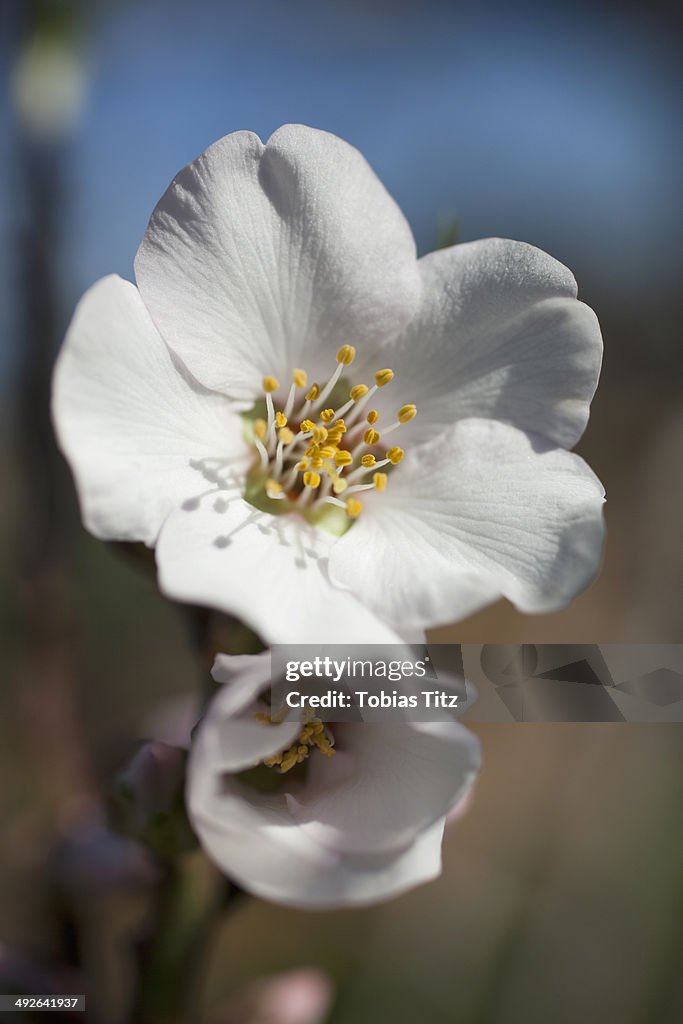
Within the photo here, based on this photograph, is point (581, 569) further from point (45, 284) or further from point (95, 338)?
point (45, 284)

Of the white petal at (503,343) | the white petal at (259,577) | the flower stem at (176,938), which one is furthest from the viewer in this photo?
the flower stem at (176,938)

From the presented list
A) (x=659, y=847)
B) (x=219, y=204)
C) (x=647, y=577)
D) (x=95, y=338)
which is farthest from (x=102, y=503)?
(x=659, y=847)

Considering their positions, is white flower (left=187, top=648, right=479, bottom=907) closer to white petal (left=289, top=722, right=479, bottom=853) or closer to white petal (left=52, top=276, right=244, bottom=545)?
white petal (left=289, top=722, right=479, bottom=853)

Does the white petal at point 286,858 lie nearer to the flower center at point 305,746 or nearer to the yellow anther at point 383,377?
the flower center at point 305,746

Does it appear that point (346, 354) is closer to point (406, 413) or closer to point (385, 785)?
point (406, 413)

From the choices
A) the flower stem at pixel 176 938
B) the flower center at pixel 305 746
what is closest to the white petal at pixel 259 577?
the flower center at pixel 305 746

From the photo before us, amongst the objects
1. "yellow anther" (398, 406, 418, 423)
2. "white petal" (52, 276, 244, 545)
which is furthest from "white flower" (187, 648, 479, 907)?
"yellow anther" (398, 406, 418, 423)

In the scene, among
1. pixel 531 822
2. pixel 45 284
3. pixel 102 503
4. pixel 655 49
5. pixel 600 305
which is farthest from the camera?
Result: pixel 600 305
